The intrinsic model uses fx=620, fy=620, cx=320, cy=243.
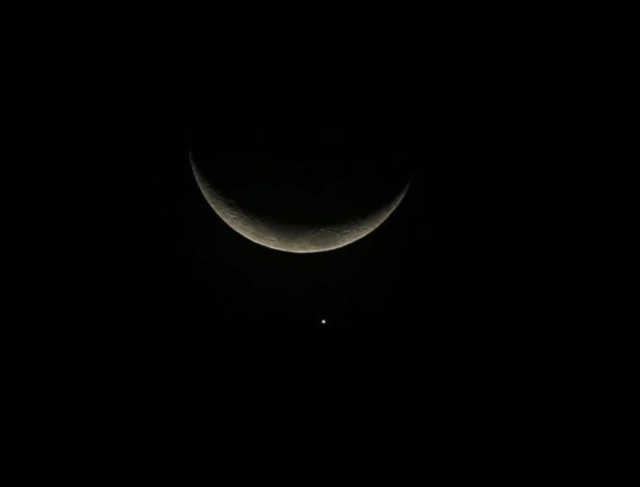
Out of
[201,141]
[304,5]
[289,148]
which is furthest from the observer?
[201,141]

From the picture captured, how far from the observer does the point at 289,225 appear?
3.72 m

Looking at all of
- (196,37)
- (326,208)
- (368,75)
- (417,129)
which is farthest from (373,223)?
(196,37)

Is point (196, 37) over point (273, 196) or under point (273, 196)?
over

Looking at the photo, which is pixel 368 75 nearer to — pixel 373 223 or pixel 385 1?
pixel 385 1

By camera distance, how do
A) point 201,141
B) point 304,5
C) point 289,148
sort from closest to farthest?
point 304,5 → point 289,148 → point 201,141

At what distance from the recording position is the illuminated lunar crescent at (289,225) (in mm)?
3721

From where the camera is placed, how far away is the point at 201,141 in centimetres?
367

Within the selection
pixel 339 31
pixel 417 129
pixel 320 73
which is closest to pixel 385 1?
pixel 339 31

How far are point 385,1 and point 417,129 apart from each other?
750mm

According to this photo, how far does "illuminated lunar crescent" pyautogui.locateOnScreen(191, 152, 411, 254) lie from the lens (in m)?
3.72

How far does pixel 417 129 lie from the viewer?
3641 mm

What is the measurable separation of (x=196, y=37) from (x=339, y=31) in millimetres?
759

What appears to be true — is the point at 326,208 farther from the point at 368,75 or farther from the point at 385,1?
the point at 385,1

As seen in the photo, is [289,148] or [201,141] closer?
[289,148]
